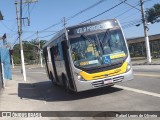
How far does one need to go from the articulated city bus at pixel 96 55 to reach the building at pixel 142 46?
4929cm

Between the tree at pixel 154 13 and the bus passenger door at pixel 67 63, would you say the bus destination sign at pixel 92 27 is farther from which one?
the tree at pixel 154 13

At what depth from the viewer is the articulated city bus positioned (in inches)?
579

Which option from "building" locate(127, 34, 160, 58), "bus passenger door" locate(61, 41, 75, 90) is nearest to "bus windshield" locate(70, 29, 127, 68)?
"bus passenger door" locate(61, 41, 75, 90)

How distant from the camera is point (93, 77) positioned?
48.2ft

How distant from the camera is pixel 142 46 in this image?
75.6m

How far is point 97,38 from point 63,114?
410 centimetres

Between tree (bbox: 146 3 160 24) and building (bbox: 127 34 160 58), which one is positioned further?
tree (bbox: 146 3 160 24)

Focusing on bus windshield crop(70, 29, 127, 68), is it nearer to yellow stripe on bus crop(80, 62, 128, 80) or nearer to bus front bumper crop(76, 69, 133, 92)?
yellow stripe on bus crop(80, 62, 128, 80)

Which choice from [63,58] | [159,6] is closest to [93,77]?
[63,58]

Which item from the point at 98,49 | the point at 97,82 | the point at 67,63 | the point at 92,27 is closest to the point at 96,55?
the point at 98,49

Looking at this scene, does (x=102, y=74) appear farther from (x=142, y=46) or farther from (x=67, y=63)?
(x=142, y=46)

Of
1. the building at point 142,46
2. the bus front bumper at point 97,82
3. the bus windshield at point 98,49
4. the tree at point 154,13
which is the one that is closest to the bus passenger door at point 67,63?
the bus windshield at point 98,49

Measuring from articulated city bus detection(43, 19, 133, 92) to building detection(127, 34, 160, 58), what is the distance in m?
49.3

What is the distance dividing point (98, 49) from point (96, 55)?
10.5 inches
